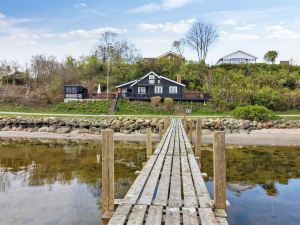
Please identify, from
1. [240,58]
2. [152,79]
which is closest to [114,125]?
[152,79]

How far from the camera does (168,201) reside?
632 centimetres

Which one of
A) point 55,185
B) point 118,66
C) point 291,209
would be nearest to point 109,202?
point 291,209

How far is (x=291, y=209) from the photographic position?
1033 centimetres

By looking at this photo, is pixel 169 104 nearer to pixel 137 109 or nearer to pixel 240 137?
pixel 137 109

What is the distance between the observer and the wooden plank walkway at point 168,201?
5338 mm

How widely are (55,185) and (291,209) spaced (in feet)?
28.4

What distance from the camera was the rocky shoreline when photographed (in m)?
31.0

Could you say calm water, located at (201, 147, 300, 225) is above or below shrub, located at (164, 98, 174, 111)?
below

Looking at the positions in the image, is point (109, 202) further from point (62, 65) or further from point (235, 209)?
point (62, 65)

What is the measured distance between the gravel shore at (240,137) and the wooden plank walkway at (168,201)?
58.1 feet

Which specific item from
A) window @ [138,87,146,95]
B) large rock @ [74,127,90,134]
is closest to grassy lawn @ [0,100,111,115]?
window @ [138,87,146,95]

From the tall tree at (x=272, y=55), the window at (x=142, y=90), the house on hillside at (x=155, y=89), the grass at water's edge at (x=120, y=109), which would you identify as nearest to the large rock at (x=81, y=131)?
the grass at water's edge at (x=120, y=109)

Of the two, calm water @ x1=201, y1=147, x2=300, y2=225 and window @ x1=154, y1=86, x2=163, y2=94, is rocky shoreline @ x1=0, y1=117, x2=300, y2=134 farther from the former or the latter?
window @ x1=154, y1=86, x2=163, y2=94

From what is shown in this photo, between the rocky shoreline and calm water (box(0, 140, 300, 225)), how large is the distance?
341 inches
